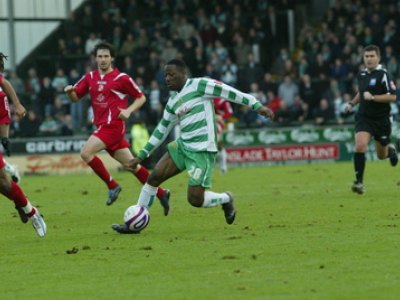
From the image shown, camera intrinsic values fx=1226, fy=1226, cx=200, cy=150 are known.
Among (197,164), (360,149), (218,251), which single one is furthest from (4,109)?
(360,149)

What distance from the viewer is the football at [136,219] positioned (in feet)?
45.8

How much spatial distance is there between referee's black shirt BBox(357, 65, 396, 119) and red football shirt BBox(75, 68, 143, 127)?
154 inches

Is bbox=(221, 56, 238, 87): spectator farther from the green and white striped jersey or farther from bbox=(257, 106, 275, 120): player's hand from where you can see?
bbox=(257, 106, 275, 120): player's hand

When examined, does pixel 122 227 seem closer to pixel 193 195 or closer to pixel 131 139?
pixel 193 195

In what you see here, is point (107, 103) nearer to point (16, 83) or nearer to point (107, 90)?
point (107, 90)

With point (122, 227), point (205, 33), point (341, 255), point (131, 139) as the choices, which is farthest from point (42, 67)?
point (341, 255)

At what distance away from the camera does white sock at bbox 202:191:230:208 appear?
13992mm

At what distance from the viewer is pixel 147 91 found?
3588 centimetres

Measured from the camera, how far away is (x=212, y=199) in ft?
46.1

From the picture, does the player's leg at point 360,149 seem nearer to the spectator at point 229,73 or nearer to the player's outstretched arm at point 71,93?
the player's outstretched arm at point 71,93

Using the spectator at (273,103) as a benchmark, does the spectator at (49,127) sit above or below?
below

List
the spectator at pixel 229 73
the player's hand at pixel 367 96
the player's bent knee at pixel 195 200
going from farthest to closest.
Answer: the spectator at pixel 229 73 < the player's hand at pixel 367 96 < the player's bent knee at pixel 195 200

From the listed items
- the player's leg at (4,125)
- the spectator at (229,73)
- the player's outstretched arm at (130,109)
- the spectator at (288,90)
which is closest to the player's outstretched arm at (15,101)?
the player's leg at (4,125)

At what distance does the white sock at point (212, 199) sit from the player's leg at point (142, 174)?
2.07 metres
